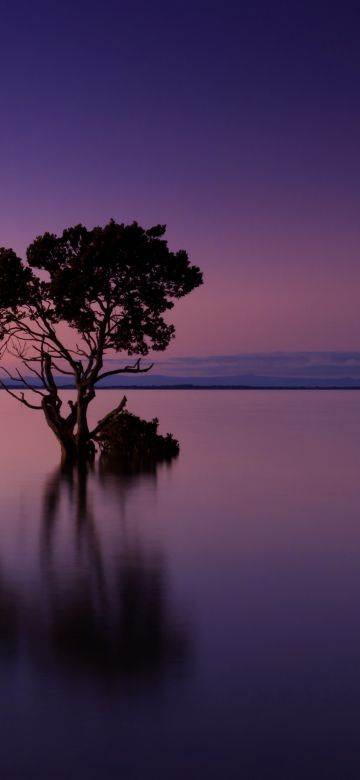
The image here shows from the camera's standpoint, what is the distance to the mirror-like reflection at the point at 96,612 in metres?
9.29

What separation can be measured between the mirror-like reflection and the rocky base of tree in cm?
1943

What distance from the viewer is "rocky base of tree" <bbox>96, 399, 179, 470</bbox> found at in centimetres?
3938

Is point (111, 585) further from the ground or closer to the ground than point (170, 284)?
closer to the ground

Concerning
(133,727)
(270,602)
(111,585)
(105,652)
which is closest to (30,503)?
(111,585)

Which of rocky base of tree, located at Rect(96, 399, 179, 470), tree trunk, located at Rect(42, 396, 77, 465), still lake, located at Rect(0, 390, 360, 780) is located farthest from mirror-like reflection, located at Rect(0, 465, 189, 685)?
rocky base of tree, located at Rect(96, 399, 179, 470)

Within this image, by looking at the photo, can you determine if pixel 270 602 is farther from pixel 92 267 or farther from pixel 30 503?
pixel 92 267

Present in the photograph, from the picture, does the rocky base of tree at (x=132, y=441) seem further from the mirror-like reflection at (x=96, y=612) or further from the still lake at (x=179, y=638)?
the mirror-like reflection at (x=96, y=612)

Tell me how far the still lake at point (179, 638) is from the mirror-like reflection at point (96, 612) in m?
0.04

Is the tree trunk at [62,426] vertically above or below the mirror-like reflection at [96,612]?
above

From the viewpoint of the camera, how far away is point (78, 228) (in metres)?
33.7

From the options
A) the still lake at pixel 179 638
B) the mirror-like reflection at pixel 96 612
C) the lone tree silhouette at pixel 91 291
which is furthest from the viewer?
the lone tree silhouette at pixel 91 291

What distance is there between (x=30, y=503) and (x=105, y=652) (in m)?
14.7

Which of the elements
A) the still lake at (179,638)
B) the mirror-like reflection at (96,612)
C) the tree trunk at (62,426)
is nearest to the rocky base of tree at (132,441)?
the tree trunk at (62,426)

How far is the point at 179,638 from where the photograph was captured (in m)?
10.3
